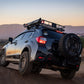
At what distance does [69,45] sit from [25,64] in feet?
4.66

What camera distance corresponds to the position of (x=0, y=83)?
522 cm

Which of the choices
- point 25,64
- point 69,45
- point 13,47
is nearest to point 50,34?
point 69,45

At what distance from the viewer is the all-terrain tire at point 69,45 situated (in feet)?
18.7

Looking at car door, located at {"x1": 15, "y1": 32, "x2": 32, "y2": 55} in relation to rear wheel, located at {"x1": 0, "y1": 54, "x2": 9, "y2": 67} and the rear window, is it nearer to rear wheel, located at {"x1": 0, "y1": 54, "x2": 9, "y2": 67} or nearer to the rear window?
the rear window

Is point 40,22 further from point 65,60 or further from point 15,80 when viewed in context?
point 15,80

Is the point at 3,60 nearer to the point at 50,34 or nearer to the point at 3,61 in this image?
the point at 3,61

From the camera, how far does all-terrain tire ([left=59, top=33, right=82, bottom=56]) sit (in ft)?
18.7

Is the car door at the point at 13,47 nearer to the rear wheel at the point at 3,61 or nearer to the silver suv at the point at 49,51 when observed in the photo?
the rear wheel at the point at 3,61

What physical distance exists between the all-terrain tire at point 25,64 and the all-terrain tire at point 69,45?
3.38 ft

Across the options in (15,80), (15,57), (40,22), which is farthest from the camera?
(15,57)

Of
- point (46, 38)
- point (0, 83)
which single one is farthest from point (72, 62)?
point (0, 83)

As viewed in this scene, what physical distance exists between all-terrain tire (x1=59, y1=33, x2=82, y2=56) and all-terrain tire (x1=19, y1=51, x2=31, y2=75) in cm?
103

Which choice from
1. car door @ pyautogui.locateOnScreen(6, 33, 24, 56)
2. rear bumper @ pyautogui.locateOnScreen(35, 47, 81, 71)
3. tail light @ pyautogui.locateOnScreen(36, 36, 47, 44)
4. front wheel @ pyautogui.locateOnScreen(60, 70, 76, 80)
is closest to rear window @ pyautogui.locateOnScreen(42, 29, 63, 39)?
tail light @ pyautogui.locateOnScreen(36, 36, 47, 44)

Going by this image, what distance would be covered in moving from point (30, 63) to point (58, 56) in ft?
2.79
